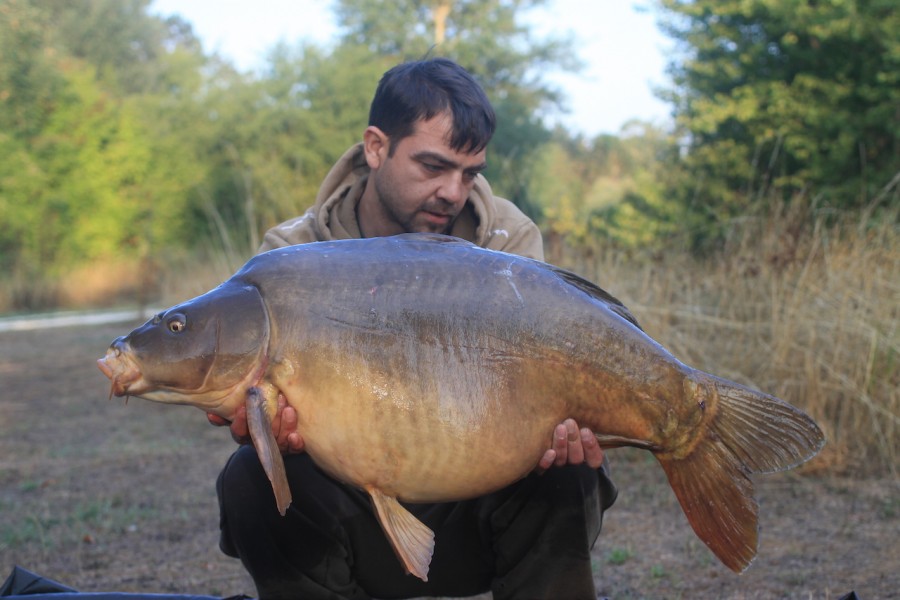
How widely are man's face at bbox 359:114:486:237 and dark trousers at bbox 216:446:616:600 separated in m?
0.66

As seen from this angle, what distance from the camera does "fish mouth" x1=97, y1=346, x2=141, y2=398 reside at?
1587 millimetres

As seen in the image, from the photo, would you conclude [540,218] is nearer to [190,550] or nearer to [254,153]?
[190,550]

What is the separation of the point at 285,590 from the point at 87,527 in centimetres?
156

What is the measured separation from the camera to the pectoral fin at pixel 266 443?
4.96 ft

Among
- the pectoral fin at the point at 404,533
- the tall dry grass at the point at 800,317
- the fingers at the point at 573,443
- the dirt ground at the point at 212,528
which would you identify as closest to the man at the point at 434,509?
the fingers at the point at 573,443

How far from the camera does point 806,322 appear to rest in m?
3.60

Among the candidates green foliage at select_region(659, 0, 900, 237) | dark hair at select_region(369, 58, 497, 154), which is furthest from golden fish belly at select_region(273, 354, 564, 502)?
green foliage at select_region(659, 0, 900, 237)

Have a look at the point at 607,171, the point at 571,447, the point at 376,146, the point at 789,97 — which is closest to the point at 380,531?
the point at 571,447

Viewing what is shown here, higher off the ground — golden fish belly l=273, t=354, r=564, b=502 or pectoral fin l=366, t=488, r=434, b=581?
golden fish belly l=273, t=354, r=564, b=502

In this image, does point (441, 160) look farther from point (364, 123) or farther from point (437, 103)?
point (364, 123)

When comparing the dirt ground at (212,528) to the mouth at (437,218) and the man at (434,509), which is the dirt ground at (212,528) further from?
the mouth at (437,218)

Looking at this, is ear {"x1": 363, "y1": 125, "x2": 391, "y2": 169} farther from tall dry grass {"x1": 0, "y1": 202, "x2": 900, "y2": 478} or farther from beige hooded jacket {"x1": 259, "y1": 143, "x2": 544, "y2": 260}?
tall dry grass {"x1": 0, "y1": 202, "x2": 900, "y2": 478}

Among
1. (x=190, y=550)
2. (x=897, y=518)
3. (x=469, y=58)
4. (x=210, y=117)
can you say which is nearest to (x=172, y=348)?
(x=190, y=550)

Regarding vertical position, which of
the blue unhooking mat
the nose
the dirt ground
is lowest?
the dirt ground
